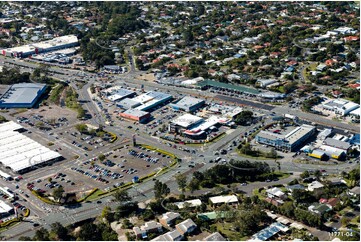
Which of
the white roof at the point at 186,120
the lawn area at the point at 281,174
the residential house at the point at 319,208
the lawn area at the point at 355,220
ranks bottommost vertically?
the lawn area at the point at 281,174

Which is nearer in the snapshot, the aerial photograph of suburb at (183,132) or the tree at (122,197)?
the aerial photograph of suburb at (183,132)

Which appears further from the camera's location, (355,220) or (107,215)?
(107,215)

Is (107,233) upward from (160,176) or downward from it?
upward

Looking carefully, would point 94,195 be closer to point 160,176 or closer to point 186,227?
point 160,176

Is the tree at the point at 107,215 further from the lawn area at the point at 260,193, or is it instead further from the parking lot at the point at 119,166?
the lawn area at the point at 260,193

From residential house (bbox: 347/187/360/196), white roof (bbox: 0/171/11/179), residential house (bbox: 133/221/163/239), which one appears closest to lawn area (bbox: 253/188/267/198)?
residential house (bbox: 347/187/360/196)

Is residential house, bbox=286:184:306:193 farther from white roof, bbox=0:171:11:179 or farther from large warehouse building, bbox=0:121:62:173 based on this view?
white roof, bbox=0:171:11:179

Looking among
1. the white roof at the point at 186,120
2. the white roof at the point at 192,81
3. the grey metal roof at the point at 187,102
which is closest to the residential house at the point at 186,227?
the white roof at the point at 186,120

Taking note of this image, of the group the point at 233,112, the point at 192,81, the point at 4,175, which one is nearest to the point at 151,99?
the point at 192,81
